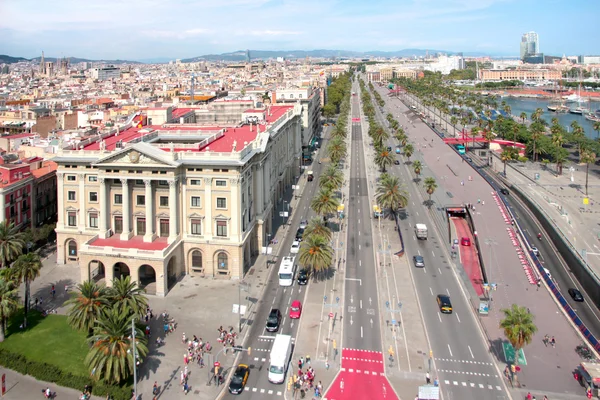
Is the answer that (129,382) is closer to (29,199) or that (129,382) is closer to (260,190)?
(260,190)

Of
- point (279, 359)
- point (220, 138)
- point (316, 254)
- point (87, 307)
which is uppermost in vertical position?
Answer: point (220, 138)

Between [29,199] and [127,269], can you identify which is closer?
[127,269]

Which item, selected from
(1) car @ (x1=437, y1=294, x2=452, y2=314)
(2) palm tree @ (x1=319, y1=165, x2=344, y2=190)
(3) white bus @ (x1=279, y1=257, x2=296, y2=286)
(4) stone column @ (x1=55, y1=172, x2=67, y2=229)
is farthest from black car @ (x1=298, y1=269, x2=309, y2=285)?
→ (4) stone column @ (x1=55, y1=172, x2=67, y2=229)

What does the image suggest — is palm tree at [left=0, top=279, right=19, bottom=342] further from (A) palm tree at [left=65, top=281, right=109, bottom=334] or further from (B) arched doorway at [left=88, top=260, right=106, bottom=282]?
(B) arched doorway at [left=88, top=260, right=106, bottom=282]

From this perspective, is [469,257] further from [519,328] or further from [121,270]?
[121,270]

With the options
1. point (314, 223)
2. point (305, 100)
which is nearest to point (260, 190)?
point (314, 223)

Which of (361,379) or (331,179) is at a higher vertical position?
(331,179)

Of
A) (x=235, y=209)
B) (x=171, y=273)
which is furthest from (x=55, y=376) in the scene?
(x=235, y=209)
